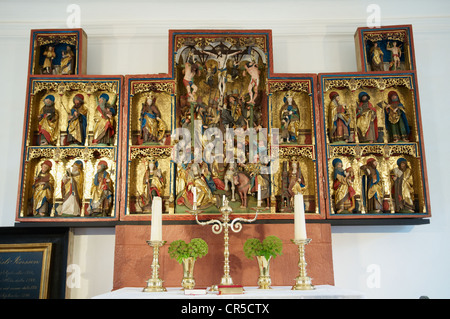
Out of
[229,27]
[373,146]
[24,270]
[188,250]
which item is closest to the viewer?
[188,250]

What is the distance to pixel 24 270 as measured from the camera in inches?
174

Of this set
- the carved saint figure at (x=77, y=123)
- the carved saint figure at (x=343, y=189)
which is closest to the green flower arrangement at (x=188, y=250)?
the carved saint figure at (x=343, y=189)

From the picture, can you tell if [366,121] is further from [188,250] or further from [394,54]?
[188,250]

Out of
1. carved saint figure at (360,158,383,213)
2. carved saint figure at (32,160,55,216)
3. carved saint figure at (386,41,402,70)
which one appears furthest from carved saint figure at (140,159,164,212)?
carved saint figure at (386,41,402,70)

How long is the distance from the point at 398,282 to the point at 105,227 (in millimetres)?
3079

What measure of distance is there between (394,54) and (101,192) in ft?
11.3

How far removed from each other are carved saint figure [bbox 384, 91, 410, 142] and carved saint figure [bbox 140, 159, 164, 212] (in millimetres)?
2407

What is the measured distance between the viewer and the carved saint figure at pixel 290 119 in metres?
4.59

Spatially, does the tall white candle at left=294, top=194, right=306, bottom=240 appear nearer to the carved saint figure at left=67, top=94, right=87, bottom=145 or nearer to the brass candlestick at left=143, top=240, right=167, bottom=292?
the brass candlestick at left=143, top=240, right=167, bottom=292

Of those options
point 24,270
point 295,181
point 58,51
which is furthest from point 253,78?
point 24,270

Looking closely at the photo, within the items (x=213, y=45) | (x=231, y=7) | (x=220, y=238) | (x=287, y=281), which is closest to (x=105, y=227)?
(x=220, y=238)

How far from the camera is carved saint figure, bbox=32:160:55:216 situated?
4.39 meters

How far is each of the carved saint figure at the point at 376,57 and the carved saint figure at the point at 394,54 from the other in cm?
10
